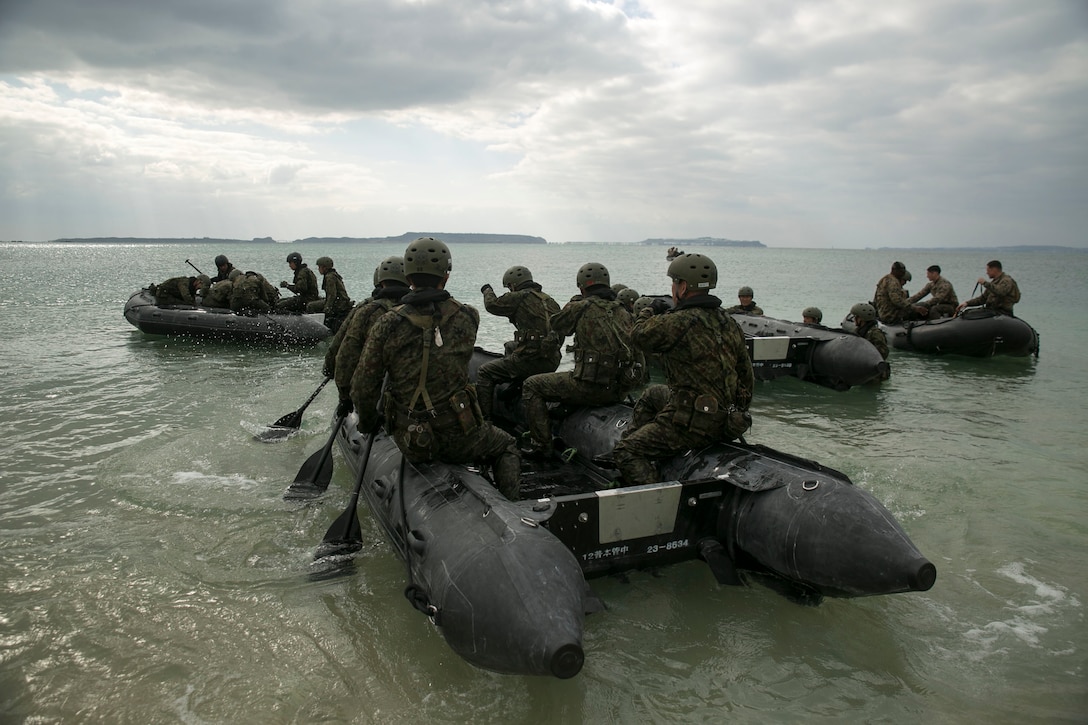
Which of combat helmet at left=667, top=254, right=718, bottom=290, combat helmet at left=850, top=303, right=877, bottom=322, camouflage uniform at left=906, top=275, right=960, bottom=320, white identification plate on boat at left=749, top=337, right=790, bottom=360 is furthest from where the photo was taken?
camouflage uniform at left=906, top=275, right=960, bottom=320

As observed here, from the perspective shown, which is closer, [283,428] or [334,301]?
[283,428]

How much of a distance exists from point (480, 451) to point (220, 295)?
47.4 feet

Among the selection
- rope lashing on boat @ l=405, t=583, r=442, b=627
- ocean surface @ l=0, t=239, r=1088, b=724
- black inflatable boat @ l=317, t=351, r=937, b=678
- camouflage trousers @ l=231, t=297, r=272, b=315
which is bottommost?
ocean surface @ l=0, t=239, r=1088, b=724

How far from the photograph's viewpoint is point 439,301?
4895mm

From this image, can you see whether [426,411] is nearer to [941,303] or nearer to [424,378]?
[424,378]

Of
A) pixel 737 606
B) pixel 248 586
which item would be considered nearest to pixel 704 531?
pixel 737 606

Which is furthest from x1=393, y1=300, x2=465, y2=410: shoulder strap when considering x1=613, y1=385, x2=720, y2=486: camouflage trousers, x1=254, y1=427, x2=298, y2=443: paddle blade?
x1=254, y1=427, x2=298, y2=443: paddle blade

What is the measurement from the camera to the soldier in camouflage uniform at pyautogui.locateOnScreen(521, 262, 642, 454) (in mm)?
6801

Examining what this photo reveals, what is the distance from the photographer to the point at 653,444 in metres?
5.34

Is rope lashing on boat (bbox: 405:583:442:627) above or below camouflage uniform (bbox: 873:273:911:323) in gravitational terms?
below

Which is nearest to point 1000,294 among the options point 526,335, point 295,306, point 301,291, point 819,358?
point 819,358

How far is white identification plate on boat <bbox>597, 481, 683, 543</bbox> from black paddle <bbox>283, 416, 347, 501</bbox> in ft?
11.1

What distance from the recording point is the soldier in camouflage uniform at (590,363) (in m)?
6.80

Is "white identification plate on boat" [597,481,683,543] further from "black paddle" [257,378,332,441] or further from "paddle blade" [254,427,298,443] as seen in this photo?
"paddle blade" [254,427,298,443]
